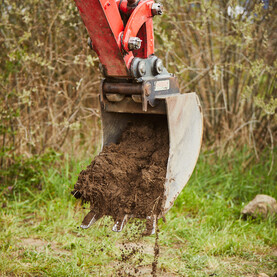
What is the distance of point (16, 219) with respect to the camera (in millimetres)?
4051

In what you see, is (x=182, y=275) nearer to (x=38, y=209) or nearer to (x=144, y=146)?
(x=144, y=146)

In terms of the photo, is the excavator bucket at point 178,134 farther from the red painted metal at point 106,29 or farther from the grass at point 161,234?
the grass at point 161,234

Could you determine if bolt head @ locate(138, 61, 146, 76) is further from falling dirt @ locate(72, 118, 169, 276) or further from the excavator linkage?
falling dirt @ locate(72, 118, 169, 276)

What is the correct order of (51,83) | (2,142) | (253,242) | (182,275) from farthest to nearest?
(51,83) < (2,142) < (253,242) < (182,275)

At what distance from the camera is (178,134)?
2721 millimetres

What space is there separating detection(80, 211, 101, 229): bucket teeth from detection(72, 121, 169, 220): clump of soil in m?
0.03

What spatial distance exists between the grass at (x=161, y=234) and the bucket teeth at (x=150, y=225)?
2.24ft

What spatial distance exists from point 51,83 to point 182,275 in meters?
2.86

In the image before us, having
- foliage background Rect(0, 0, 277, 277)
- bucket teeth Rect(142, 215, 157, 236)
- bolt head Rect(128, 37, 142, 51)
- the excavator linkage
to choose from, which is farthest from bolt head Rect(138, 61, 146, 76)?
foliage background Rect(0, 0, 277, 277)

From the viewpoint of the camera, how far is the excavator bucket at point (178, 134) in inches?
104

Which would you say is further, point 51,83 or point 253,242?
point 51,83

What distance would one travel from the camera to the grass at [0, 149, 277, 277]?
336cm

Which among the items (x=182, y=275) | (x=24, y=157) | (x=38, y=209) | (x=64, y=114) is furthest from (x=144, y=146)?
(x=64, y=114)

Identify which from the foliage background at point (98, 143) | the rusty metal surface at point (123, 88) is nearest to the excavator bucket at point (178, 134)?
the rusty metal surface at point (123, 88)
